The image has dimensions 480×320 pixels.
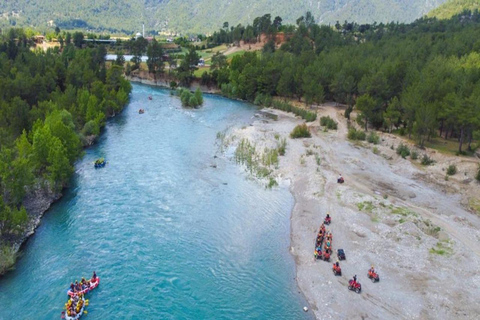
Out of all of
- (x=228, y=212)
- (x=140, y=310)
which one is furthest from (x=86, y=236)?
(x=228, y=212)

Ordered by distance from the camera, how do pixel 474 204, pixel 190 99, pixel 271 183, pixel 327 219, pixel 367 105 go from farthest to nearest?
pixel 190 99 → pixel 367 105 → pixel 271 183 → pixel 474 204 → pixel 327 219

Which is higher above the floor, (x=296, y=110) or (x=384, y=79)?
(x=384, y=79)

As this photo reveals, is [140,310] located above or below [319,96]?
below

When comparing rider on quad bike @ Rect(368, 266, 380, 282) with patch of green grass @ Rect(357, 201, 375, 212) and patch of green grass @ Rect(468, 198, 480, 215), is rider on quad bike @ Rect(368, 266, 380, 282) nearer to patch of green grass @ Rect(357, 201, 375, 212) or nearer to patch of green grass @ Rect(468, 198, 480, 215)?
patch of green grass @ Rect(357, 201, 375, 212)

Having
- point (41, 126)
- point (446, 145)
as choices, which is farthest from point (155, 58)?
point (446, 145)

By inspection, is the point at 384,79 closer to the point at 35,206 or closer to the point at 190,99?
the point at 190,99

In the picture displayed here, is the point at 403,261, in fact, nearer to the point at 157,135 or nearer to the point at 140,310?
the point at 140,310

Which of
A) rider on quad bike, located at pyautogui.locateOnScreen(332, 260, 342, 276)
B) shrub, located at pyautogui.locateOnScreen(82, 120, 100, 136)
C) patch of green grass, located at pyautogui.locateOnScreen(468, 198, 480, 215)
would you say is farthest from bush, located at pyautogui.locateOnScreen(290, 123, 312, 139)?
rider on quad bike, located at pyautogui.locateOnScreen(332, 260, 342, 276)

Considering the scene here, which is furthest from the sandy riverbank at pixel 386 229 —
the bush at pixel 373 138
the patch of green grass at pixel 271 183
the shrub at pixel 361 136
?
the shrub at pixel 361 136
